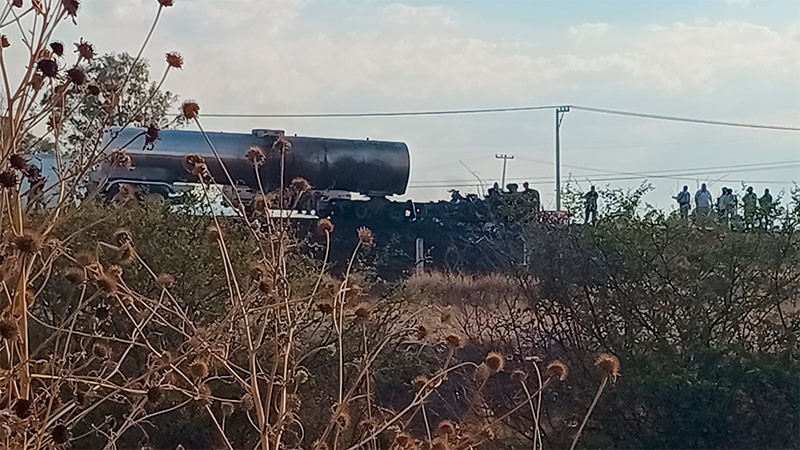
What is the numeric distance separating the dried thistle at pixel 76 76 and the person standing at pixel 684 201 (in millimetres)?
5424

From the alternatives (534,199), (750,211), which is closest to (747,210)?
(750,211)

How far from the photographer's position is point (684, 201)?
24.5ft

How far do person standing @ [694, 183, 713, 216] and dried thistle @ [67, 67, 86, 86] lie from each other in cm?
553

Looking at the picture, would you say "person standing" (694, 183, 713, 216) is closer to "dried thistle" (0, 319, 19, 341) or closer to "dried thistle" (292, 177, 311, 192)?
"dried thistle" (292, 177, 311, 192)

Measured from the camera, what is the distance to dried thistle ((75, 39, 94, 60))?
8.20 feet

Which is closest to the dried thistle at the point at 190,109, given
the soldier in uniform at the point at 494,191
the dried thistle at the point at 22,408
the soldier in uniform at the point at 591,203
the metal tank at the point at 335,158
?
the dried thistle at the point at 22,408

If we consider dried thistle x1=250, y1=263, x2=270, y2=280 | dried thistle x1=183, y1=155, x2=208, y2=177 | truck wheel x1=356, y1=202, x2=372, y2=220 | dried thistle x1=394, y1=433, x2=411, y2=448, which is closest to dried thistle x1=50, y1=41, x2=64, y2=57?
dried thistle x1=183, y1=155, x2=208, y2=177

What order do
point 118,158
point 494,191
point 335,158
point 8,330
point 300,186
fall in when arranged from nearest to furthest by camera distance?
point 8,330
point 118,158
point 300,186
point 494,191
point 335,158

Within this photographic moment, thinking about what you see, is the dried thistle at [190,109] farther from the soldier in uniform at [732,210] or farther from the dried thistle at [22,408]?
the soldier in uniform at [732,210]

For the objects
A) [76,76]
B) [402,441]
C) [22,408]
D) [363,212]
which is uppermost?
[76,76]

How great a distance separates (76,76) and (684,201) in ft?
19.1

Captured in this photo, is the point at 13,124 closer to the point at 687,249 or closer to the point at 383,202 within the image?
the point at 687,249

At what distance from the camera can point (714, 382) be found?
6.99 metres

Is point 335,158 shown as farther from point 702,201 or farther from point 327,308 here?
point 327,308
